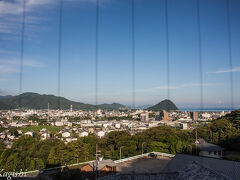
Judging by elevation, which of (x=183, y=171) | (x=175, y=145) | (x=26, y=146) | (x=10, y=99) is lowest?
(x=26, y=146)

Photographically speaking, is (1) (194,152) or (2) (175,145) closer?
(1) (194,152)

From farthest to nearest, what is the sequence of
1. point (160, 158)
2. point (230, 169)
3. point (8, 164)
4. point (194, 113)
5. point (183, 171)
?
point (194, 113)
point (8, 164)
point (160, 158)
point (230, 169)
point (183, 171)

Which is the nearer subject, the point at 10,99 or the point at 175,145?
the point at 175,145

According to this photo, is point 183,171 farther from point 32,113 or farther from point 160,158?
point 32,113

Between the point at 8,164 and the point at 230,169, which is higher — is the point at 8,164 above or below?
below

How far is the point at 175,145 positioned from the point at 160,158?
1538 millimetres

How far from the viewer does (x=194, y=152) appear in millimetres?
8773

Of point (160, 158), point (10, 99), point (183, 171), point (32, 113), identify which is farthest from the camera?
point (32, 113)

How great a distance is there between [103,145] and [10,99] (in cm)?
1680

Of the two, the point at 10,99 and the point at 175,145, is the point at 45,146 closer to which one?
the point at 175,145

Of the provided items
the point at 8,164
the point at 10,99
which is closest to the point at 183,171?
the point at 8,164

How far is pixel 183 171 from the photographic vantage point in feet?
12.2

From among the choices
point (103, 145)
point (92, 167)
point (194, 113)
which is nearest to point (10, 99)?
point (103, 145)

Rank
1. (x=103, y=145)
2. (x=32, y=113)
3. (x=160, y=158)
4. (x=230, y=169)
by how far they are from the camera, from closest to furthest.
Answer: (x=230, y=169), (x=160, y=158), (x=103, y=145), (x=32, y=113)
